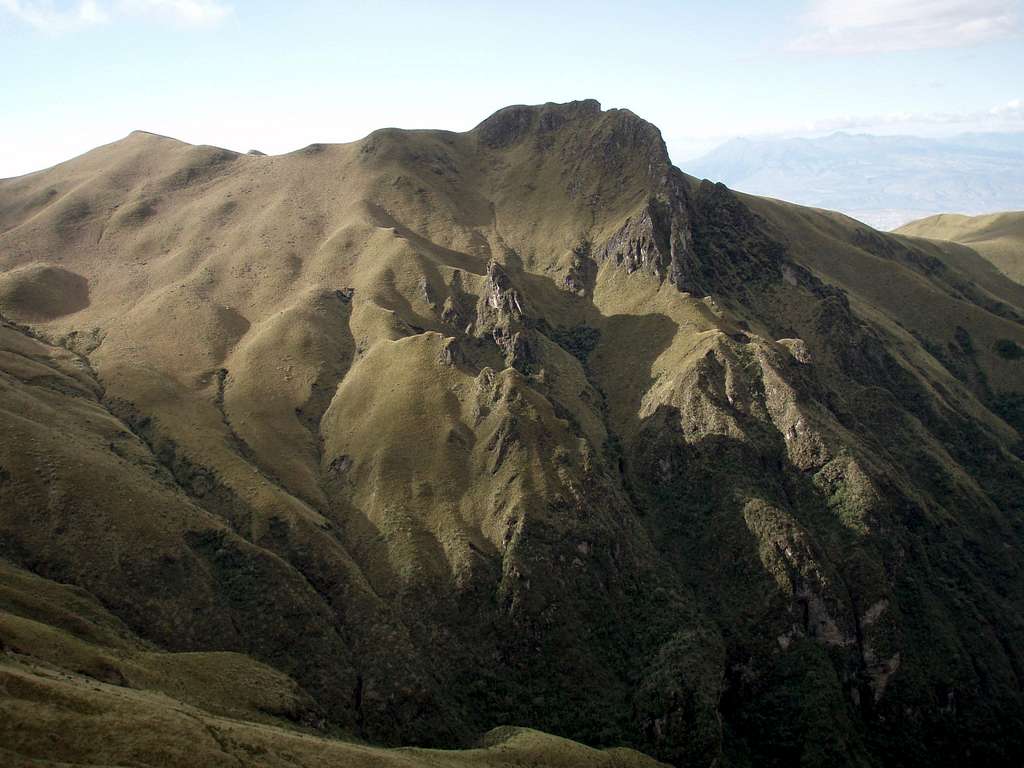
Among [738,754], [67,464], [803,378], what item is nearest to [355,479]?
[67,464]

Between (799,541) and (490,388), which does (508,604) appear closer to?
(490,388)

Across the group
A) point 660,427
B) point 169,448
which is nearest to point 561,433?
point 660,427

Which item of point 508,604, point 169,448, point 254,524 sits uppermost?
point 169,448

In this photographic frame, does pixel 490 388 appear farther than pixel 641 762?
Yes

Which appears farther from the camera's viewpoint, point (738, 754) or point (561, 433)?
point (561, 433)

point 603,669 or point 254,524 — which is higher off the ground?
point 254,524

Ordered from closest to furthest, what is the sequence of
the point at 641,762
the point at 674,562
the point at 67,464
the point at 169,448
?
1. the point at 641,762
2. the point at 67,464
3. the point at 169,448
4. the point at 674,562

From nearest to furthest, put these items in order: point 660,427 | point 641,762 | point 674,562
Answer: point 641,762, point 674,562, point 660,427

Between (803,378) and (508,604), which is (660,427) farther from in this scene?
(508,604)

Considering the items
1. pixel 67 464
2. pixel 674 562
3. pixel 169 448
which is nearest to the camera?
pixel 67 464
